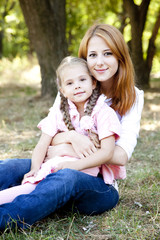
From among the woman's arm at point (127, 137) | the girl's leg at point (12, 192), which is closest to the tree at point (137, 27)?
the woman's arm at point (127, 137)

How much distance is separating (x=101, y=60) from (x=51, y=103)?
3806 millimetres

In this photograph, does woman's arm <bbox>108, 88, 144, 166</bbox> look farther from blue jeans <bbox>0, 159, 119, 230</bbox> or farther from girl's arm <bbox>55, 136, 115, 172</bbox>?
blue jeans <bbox>0, 159, 119, 230</bbox>

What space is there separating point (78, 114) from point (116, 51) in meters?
0.53

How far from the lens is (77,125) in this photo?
225 cm

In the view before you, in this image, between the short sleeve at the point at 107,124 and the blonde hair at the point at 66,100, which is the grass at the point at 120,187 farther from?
the blonde hair at the point at 66,100

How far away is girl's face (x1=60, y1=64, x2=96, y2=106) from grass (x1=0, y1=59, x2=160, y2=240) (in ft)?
2.64

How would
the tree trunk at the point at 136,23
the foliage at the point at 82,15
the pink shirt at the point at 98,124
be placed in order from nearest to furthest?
1. the pink shirt at the point at 98,124
2. the tree trunk at the point at 136,23
3. the foliage at the point at 82,15

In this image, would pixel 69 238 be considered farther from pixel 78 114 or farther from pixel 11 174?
pixel 78 114

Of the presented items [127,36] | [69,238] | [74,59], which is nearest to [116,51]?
[74,59]

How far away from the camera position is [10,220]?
5.84 ft

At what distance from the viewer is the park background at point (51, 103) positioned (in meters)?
1.94

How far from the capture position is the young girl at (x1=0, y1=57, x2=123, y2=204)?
2021mm

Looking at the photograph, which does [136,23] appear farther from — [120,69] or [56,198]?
[56,198]

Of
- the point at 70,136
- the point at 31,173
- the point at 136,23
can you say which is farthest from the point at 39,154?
the point at 136,23
